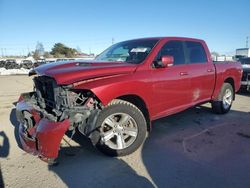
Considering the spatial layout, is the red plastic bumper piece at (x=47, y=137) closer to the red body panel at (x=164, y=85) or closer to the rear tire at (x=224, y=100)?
the red body panel at (x=164, y=85)

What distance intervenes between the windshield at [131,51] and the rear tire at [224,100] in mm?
2726

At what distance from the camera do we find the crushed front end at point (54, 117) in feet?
10.6

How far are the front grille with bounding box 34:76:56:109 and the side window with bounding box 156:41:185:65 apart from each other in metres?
1.97

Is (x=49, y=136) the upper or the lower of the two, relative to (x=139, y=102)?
lower

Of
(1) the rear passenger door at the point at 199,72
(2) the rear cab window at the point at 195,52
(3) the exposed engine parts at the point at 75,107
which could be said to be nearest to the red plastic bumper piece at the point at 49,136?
(3) the exposed engine parts at the point at 75,107

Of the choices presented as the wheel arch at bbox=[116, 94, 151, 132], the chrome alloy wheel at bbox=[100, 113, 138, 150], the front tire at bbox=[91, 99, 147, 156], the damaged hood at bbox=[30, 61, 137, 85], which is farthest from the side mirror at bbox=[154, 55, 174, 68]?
the chrome alloy wheel at bbox=[100, 113, 138, 150]

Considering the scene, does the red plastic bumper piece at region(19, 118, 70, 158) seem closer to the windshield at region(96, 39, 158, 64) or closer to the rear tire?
the windshield at region(96, 39, 158, 64)

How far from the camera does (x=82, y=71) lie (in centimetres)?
357

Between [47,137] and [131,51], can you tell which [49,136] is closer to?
[47,137]

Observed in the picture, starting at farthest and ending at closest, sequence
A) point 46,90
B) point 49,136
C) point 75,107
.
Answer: point 46,90
point 75,107
point 49,136

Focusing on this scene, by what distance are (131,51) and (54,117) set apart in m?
1.99

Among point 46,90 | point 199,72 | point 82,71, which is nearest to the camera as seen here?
point 82,71

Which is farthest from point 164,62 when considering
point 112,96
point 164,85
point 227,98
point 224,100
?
point 227,98

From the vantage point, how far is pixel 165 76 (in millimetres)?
4441
